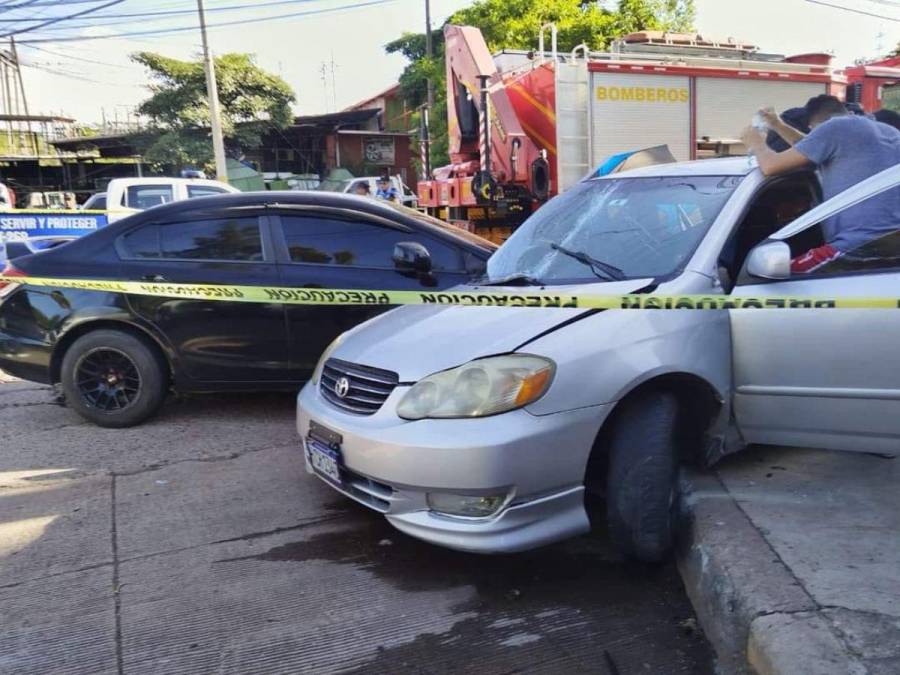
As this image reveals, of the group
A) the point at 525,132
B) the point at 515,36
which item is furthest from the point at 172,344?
the point at 515,36

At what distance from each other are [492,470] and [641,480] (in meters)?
0.66

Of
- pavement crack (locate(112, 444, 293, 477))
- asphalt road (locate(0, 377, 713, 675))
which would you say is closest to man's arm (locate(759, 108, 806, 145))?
asphalt road (locate(0, 377, 713, 675))

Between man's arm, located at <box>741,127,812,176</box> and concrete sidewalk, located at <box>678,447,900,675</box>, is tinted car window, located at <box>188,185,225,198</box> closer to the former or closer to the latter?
man's arm, located at <box>741,127,812,176</box>

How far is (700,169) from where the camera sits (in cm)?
386

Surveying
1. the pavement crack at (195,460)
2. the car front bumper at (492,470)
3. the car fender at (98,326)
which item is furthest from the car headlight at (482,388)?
the car fender at (98,326)

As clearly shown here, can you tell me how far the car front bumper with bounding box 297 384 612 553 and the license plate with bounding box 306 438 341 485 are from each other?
0.85ft

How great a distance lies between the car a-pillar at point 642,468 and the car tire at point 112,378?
3.22 meters

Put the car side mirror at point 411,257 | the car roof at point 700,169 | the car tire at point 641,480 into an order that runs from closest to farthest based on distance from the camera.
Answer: the car tire at point 641,480 → the car roof at point 700,169 → the car side mirror at point 411,257

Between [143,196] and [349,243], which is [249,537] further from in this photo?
[143,196]

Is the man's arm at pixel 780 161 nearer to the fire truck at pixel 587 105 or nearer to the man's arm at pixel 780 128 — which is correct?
the man's arm at pixel 780 128

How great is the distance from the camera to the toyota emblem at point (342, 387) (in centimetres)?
331

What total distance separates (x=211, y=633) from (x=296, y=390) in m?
2.62

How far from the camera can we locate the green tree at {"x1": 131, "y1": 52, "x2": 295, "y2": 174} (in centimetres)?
2914

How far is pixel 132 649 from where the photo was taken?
2715 millimetres
